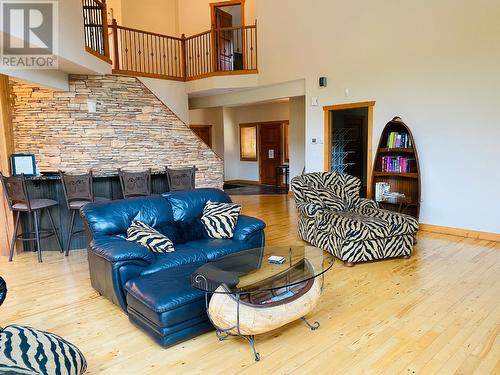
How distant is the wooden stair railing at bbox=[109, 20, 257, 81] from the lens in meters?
8.24

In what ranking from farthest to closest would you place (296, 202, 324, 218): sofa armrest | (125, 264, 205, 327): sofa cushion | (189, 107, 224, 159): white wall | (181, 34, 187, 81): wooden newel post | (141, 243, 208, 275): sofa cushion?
(189, 107, 224, 159): white wall → (181, 34, 187, 81): wooden newel post → (296, 202, 324, 218): sofa armrest → (141, 243, 208, 275): sofa cushion → (125, 264, 205, 327): sofa cushion

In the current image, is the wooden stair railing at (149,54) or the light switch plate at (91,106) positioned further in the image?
the wooden stair railing at (149,54)

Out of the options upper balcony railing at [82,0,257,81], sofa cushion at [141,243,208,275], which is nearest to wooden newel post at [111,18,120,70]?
upper balcony railing at [82,0,257,81]

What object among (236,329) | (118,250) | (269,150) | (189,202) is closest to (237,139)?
(269,150)

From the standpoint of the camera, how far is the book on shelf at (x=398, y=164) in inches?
215

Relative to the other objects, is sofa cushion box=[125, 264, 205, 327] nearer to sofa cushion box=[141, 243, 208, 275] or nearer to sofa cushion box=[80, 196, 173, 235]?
sofa cushion box=[141, 243, 208, 275]

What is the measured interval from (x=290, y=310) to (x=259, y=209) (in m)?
4.99

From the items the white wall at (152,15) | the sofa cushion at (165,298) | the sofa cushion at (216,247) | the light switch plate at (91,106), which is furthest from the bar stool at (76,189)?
the white wall at (152,15)

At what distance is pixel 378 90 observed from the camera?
5824 mm

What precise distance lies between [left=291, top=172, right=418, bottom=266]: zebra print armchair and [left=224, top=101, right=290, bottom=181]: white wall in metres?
6.60

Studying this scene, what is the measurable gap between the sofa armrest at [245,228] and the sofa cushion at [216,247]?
0.07 m

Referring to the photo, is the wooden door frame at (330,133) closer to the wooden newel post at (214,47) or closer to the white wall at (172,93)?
the wooden newel post at (214,47)

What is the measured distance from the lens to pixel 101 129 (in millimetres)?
6473

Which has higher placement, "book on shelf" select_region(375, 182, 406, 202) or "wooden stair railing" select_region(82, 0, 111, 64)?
"wooden stair railing" select_region(82, 0, 111, 64)
